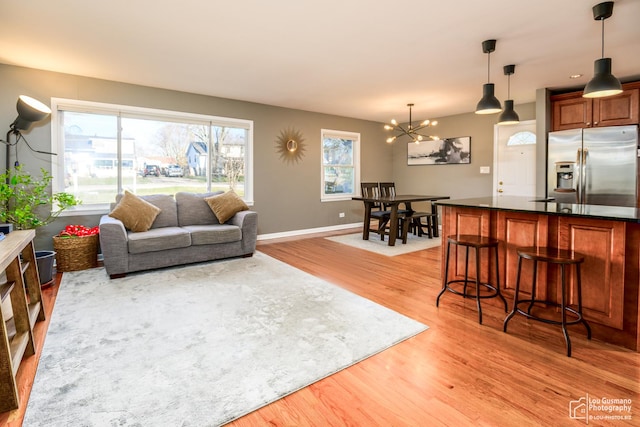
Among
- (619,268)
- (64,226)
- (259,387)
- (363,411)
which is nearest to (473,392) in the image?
(363,411)

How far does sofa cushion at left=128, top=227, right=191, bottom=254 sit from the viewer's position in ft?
12.2

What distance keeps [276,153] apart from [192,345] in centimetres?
431

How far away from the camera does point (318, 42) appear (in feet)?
10.6

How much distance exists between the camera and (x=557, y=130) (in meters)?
4.86

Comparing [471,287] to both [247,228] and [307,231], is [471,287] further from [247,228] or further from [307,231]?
[307,231]

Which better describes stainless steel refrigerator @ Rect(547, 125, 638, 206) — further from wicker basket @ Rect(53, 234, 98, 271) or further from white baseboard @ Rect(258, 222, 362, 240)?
wicker basket @ Rect(53, 234, 98, 271)

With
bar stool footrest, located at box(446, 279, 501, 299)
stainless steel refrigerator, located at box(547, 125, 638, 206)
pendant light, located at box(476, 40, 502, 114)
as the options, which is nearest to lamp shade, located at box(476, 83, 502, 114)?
pendant light, located at box(476, 40, 502, 114)

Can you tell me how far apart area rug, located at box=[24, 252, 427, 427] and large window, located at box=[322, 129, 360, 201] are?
367 centimetres

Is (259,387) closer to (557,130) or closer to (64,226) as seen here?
(64,226)

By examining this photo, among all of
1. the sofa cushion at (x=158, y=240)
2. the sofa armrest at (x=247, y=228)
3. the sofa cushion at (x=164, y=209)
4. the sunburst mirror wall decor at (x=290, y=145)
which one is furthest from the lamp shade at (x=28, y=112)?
the sunburst mirror wall decor at (x=290, y=145)

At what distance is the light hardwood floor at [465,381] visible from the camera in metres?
1.57

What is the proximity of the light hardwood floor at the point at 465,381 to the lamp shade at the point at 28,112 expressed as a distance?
7.46 feet

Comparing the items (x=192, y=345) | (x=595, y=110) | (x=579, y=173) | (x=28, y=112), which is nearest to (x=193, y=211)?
(x=28, y=112)

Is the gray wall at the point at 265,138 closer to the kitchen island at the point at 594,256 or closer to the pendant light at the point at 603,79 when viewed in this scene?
the kitchen island at the point at 594,256
